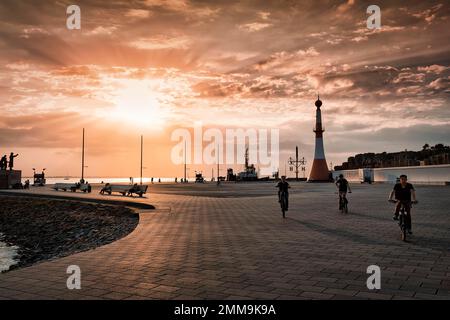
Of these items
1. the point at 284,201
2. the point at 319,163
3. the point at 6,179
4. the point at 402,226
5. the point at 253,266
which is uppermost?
the point at 319,163

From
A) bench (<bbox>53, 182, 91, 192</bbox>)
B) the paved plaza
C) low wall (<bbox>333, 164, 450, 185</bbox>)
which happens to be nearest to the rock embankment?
the paved plaza

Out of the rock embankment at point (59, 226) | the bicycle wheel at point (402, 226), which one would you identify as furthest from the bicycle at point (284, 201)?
the rock embankment at point (59, 226)

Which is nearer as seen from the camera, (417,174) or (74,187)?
(74,187)

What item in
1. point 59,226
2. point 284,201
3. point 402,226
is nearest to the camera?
point 402,226

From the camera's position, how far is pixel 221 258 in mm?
7176

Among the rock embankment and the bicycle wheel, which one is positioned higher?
the bicycle wheel

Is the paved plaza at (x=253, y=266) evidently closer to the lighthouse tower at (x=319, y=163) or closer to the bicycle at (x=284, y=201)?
the bicycle at (x=284, y=201)

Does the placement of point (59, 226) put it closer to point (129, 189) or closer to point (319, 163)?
point (129, 189)

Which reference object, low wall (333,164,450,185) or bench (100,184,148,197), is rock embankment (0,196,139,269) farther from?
low wall (333,164,450,185)

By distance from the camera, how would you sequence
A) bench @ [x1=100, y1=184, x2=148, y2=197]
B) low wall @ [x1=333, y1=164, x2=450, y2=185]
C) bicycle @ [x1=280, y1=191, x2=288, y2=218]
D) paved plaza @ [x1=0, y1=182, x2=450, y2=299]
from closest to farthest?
paved plaza @ [x1=0, y1=182, x2=450, y2=299] < bicycle @ [x1=280, y1=191, x2=288, y2=218] < bench @ [x1=100, y1=184, x2=148, y2=197] < low wall @ [x1=333, y1=164, x2=450, y2=185]

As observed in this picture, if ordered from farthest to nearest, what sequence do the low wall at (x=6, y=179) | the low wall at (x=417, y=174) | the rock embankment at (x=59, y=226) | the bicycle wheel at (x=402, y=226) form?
1. the low wall at (x=6, y=179)
2. the low wall at (x=417, y=174)
3. the rock embankment at (x=59, y=226)
4. the bicycle wheel at (x=402, y=226)

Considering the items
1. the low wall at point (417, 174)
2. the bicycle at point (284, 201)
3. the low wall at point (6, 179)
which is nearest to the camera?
the bicycle at point (284, 201)

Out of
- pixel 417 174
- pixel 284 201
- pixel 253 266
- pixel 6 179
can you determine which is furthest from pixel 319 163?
pixel 253 266
